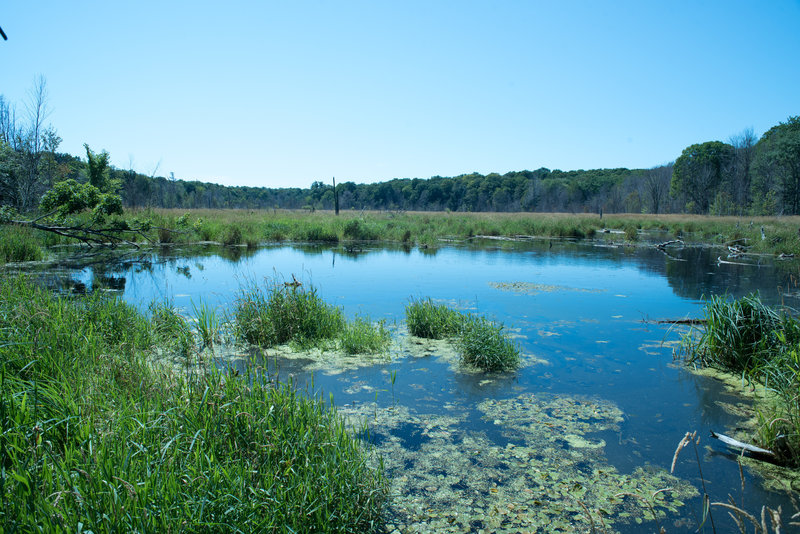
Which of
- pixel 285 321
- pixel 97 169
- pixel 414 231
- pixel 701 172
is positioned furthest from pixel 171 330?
pixel 701 172

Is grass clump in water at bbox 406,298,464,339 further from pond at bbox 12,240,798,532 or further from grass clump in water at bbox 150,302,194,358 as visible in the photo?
grass clump in water at bbox 150,302,194,358

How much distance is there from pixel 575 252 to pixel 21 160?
24660mm

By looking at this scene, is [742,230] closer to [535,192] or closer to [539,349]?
[539,349]

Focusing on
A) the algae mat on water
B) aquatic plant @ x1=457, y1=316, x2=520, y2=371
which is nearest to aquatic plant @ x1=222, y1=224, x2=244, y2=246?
aquatic plant @ x1=457, y1=316, x2=520, y2=371

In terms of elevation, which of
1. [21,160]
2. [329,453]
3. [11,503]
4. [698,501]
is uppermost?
[21,160]

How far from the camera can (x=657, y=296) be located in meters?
9.77

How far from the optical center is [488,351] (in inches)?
210

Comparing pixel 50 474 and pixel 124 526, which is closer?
pixel 124 526

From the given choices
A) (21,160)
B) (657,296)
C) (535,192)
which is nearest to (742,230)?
(657,296)

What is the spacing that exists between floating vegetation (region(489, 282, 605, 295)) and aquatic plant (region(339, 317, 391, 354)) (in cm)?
476

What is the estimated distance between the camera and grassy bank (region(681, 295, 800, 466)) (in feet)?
13.6

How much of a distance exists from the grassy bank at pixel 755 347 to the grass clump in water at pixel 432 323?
2950mm

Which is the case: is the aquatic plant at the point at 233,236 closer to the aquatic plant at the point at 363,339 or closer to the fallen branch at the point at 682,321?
the aquatic plant at the point at 363,339

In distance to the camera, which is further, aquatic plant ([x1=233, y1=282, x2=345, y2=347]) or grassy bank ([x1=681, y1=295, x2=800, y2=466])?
aquatic plant ([x1=233, y1=282, x2=345, y2=347])
